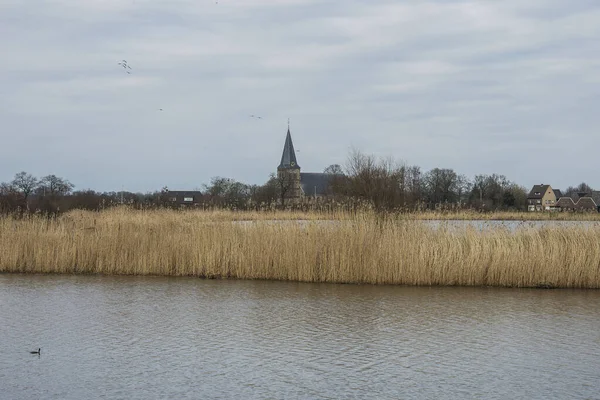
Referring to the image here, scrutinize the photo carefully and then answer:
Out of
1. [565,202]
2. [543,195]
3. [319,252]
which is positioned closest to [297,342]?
[319,252]

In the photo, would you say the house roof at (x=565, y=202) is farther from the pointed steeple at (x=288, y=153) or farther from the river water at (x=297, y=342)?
the river water at (x=297, y=342)

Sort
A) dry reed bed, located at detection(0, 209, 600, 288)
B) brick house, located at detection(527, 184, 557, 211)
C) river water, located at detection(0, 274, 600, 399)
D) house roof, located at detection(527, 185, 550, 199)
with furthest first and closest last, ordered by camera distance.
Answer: house roof, located at detection(527, 185, 550, 199), brick house, located at detection(527, 184, 557, 211), dry reed bed, located at detection(0, 209, 600, 288), river water, located at detection(0, 274, 600, 399)

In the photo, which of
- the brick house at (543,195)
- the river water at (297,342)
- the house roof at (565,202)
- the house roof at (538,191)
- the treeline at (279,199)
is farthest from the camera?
the house roof at (538,191)

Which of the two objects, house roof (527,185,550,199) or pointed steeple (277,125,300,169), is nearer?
pointed steeple (277,125,300,169)

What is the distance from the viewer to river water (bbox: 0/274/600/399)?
229 inches

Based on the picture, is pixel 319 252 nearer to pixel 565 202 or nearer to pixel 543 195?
pixel 565 202

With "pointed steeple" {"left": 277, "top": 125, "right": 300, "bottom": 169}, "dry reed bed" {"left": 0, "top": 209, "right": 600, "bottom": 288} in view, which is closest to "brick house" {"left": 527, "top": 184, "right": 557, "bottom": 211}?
"pointed steeple" {"left": 277, "top": 125, "right": 300, "bottom": 169}

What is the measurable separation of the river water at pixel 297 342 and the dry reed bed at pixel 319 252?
1.66 feet

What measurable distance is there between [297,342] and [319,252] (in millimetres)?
5100

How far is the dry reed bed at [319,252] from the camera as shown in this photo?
11938 millimetres

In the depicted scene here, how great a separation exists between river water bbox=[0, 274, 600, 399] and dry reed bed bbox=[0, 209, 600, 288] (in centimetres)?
50

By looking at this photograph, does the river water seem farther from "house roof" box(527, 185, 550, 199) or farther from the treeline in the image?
"house roof" box(527, 185, 550, 199)

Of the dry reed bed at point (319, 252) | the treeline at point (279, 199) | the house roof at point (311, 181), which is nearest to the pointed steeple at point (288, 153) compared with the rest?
the house roof at point (311, 181)

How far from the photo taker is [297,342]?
752cm
